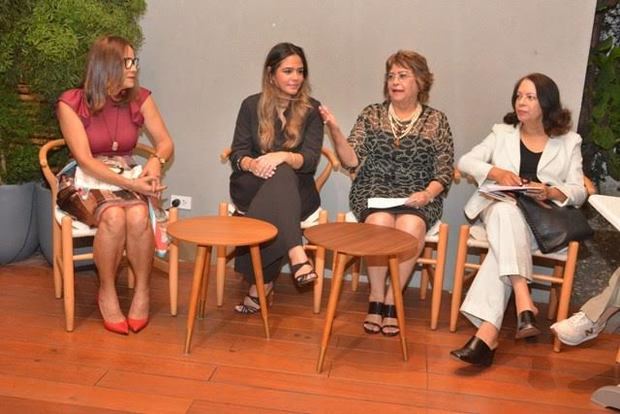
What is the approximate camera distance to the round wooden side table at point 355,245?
103 inches

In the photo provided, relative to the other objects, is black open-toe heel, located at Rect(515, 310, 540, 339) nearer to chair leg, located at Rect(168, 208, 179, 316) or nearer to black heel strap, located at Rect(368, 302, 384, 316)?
black heel strap, located at Rect(368, 302, 384, 316)

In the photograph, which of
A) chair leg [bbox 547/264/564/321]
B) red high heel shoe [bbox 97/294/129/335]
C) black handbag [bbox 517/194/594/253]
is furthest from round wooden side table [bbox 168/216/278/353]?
chair leg [bbox 547/264/564/321]

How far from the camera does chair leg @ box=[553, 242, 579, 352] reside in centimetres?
297

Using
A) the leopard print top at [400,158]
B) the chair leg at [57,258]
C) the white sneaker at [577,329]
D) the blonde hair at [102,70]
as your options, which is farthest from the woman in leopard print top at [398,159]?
the chair leg at [57,258]

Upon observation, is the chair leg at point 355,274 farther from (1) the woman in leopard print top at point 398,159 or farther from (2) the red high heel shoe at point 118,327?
(2) the red high heel shoe at point 118,327

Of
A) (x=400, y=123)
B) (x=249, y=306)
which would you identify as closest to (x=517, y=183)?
(x=400, y=123)

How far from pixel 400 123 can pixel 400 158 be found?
0.17 metres

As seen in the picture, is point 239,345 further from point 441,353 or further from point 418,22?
point 418,22

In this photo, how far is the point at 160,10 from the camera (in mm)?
3707

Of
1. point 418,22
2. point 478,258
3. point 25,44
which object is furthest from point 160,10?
point 478,258

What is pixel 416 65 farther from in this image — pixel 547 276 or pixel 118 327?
pixel 118 327

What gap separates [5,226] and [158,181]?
1025 millimetres

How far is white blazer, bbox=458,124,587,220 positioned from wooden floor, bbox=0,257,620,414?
655 mm

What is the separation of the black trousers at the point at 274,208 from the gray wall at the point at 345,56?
618 mm
